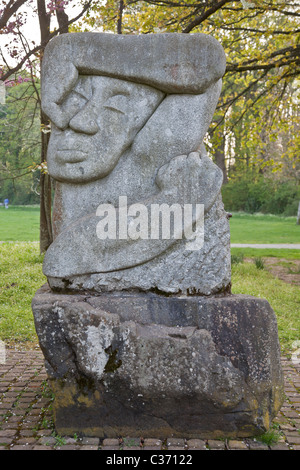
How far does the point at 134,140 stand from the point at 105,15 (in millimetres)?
6557

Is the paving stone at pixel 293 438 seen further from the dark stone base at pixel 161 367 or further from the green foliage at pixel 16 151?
the green foliage at pixel 16 151

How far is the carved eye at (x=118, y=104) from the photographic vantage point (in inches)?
135

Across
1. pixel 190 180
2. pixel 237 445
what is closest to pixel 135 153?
pixel 190 180

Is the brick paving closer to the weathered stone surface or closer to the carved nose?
the weathered stone surface

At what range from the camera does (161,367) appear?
3186 mm

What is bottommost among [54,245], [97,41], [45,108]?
[54,245]

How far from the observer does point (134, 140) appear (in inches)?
137

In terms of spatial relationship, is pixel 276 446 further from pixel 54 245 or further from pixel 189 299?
pixel 54 245

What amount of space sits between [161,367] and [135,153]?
4.68 feet

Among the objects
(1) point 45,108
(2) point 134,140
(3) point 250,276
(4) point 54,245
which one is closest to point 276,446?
(4) point 54,245

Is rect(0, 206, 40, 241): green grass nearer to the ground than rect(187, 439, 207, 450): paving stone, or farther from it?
farther from it

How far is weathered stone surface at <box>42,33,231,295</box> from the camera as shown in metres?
3.37

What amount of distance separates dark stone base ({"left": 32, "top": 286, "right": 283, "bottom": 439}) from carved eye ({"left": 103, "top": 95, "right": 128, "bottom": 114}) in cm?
129

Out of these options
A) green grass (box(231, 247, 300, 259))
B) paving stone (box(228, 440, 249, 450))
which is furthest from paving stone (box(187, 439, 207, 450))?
green grass (box(231, 247, 300, 259))
